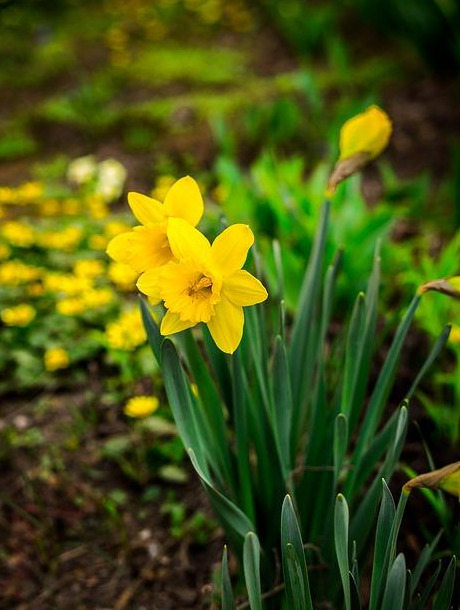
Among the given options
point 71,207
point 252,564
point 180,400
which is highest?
point 71,207

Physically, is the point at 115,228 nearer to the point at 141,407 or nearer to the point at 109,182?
the point at 109,182

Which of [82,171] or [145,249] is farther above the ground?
[82,171]

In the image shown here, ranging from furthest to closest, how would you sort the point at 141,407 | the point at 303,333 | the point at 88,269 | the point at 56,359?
1. the point at 88,269
2. the point at 56,359
3. the point at 141,407
4. the point at 303,333

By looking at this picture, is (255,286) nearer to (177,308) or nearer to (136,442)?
(177,308)

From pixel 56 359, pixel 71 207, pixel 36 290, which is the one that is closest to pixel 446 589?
pixel 56 359

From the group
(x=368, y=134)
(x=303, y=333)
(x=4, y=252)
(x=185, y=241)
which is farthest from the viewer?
(x=4, y=252)

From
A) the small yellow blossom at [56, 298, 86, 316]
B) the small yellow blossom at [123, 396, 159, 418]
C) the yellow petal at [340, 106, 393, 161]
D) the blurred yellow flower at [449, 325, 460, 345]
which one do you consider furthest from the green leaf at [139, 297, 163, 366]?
the small yellow blossom at [56, 298, 86, 316]

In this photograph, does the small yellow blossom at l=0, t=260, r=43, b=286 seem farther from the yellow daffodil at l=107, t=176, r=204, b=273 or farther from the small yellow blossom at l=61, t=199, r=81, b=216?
the yellow daffodil at l=107, t=176, r=204, b=273

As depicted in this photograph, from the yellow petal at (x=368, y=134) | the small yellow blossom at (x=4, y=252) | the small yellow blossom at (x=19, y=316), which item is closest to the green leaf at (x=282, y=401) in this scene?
the yellow petal at (x=368, y=134)
